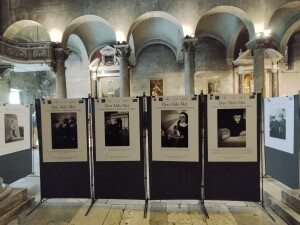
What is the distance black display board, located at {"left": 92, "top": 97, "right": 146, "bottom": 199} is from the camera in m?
3.61

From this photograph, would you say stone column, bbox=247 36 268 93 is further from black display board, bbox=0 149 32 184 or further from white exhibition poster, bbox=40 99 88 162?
black display board, bbox=0 149 32 184

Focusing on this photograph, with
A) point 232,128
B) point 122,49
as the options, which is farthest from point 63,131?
point 122,49

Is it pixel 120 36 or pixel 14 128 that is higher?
pixel 120 36

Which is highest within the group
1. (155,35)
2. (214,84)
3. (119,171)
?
(155,35)

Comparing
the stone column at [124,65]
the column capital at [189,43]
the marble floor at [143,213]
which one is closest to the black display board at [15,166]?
the marble floor at [143,213]

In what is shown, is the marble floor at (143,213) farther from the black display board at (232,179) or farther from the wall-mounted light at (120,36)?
the wall-mounted light at (120,36)

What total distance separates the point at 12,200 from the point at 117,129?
1961mm

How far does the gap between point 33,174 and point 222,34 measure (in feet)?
42.0

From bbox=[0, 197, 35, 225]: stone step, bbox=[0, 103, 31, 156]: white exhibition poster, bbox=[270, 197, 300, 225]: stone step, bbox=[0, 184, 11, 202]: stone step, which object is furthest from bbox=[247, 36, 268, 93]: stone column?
bbox=[0, 184, 11, 202]: stone step

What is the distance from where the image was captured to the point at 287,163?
413cm

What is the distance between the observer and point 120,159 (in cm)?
364

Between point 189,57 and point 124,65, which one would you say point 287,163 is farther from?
point 124,65

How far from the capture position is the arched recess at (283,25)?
12.0m

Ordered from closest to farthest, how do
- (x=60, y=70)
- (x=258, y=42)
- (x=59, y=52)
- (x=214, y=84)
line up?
(x=258, y=42), (x=59, y=52), (x=60, y=70), (x=214, y=84)
